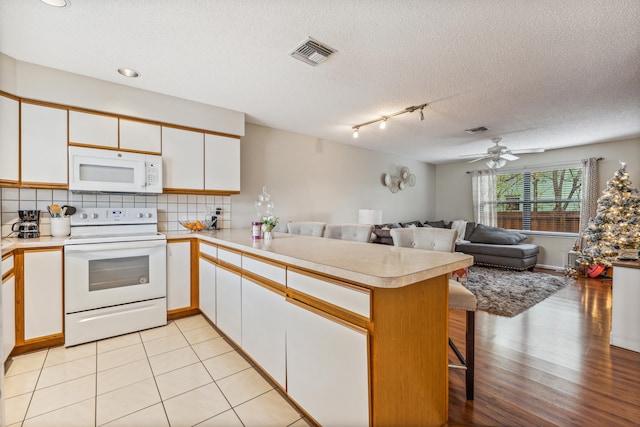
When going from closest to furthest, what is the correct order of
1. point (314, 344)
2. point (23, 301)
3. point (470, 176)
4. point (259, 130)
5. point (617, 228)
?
point (314, 344) < point (23, 301) < point (259, 130) < point (617, 228) < point (470, 176)

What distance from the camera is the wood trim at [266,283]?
1.66 m

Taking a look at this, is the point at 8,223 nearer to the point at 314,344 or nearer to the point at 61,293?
the point at 61,293

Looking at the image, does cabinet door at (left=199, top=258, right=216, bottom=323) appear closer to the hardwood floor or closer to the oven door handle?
the oven door handle

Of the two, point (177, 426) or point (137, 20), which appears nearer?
point (177, 426)

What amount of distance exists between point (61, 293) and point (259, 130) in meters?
2.85

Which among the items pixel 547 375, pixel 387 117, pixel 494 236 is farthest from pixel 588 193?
pixel 547 375

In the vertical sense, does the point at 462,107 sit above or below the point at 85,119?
above

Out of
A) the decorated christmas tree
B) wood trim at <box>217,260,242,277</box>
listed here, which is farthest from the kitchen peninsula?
the decorated christmas tree

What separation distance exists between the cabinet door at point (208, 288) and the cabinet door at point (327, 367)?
51.0 inches

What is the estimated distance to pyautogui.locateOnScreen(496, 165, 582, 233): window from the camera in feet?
18.3

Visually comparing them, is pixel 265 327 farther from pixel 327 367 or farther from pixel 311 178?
pixel 311 178

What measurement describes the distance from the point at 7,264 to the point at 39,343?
0.75 m

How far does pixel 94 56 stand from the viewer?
2.29 metres

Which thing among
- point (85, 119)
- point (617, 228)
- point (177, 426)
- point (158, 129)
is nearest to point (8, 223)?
point (85, 119)
